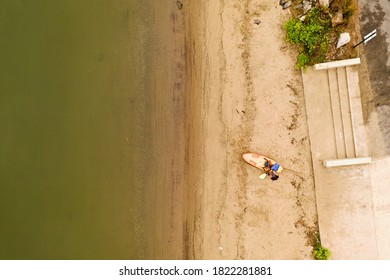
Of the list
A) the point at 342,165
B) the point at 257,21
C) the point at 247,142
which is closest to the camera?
the point at 342,165

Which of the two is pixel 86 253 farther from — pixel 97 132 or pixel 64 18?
pixel 64 18

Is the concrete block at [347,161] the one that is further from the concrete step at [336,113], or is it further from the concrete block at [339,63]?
the concrete block at [339,63]

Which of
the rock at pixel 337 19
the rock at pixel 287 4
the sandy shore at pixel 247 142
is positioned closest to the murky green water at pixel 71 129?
the sandy shore at pixel 247 142

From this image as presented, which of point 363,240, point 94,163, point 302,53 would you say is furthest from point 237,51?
point 363,240

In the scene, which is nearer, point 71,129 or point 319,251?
point 319,251

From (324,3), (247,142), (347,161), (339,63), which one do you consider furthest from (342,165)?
(324,3)

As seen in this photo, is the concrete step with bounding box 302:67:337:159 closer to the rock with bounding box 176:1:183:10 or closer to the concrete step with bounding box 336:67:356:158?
the concrete step with bounding box 336:67:356:158

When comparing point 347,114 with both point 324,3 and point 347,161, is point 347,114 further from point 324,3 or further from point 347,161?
point 324,3
